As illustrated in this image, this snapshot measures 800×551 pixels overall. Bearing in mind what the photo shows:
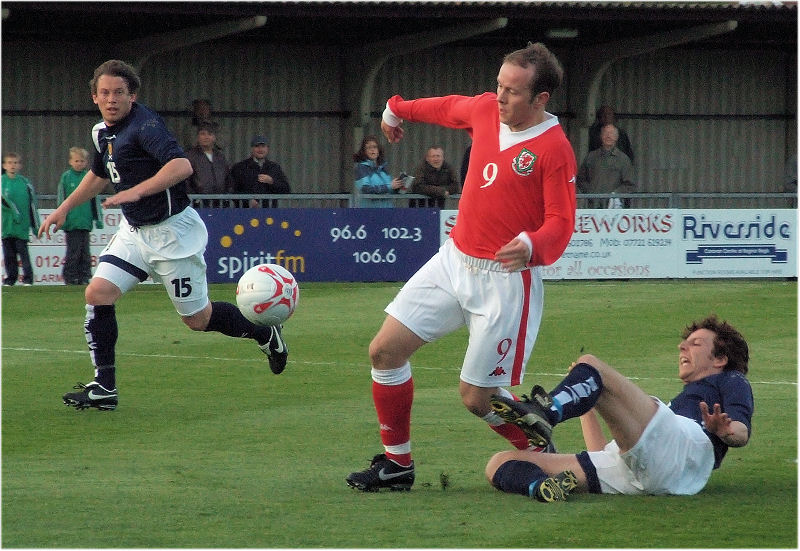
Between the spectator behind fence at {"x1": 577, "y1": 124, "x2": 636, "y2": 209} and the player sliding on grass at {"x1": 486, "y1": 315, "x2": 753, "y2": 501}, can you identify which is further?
the spectator behind fence at {"x1": 577, "y1": 124, "x2": 636, "y2": 209}

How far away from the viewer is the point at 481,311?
6.61m

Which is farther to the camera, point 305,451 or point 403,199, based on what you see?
point 403,199

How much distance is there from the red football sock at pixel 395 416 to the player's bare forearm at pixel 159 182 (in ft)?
8.02

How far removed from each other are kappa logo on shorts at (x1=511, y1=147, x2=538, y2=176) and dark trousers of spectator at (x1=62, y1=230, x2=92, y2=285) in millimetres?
12476

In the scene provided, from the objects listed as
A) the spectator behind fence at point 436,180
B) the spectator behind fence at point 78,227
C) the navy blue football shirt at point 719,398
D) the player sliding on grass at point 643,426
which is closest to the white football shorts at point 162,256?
the player sliding on grass at point 643,426

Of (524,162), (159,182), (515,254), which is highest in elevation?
(524,162)

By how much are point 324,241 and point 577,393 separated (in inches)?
529

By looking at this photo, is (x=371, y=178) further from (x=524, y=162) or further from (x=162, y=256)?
(x=524, y=162)

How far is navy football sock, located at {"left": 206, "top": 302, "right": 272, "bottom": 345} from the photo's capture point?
9.77m

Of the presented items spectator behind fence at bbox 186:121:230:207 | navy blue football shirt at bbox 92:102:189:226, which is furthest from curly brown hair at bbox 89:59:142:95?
spectator behind fence at bbox 186:121:230:207

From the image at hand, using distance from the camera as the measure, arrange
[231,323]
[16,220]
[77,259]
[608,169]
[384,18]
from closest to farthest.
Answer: [231,323]
[16,220]
[77,259]
[608,169]
[384,18]

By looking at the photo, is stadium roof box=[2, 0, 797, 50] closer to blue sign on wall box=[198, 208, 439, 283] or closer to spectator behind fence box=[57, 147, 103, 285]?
spectator behind fence box=[57, 147, 103, 285]

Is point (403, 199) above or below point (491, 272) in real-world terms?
below

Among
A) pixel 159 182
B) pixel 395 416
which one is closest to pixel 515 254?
pixel 395 416
